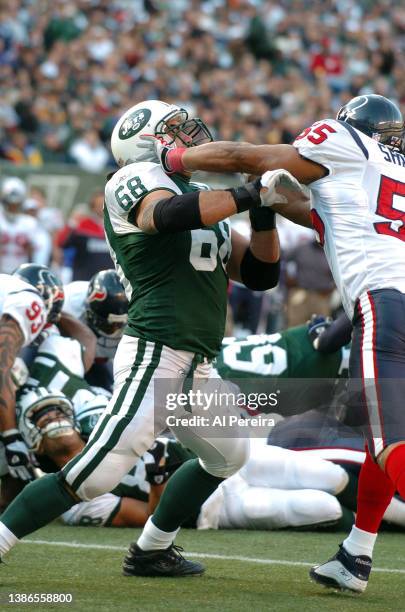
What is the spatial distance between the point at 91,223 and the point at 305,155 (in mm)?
9294

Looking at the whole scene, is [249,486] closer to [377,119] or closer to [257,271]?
[257,271]

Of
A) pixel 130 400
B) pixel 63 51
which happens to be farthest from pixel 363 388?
pixel 63 51

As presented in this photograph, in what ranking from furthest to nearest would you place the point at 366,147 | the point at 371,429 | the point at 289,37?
1. the point at 289,37
2. the point at 366,147
3. the point at 371,429

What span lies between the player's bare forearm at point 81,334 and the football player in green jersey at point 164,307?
6.36ft

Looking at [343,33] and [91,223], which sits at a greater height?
[343,33]

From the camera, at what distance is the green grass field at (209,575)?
12.6 feet

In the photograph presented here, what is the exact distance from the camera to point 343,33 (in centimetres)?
2275

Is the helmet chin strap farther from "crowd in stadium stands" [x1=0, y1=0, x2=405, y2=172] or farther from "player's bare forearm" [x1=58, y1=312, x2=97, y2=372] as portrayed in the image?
"crowd in stadium stands" [x1=0, y1=0, x2=405, y2=172]

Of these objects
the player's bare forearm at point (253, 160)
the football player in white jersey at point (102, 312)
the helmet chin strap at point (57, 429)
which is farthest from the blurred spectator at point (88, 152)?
the player's bare forearm at point (253, 160)

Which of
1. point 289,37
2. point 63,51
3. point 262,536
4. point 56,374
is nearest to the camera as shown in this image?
point 262,536

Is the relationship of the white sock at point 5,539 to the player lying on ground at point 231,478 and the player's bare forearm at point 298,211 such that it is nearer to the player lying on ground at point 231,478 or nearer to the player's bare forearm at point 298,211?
the player lying on ground at point 231,478

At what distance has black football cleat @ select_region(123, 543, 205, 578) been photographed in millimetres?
4375

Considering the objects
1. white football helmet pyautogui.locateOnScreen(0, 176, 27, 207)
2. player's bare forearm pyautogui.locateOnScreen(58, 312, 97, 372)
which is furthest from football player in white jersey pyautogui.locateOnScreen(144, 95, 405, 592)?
white football helmet pyautogui.locateOnScreen(0, 176, 27, 207)

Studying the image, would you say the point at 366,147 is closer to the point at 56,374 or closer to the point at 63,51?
the point at 56,374
